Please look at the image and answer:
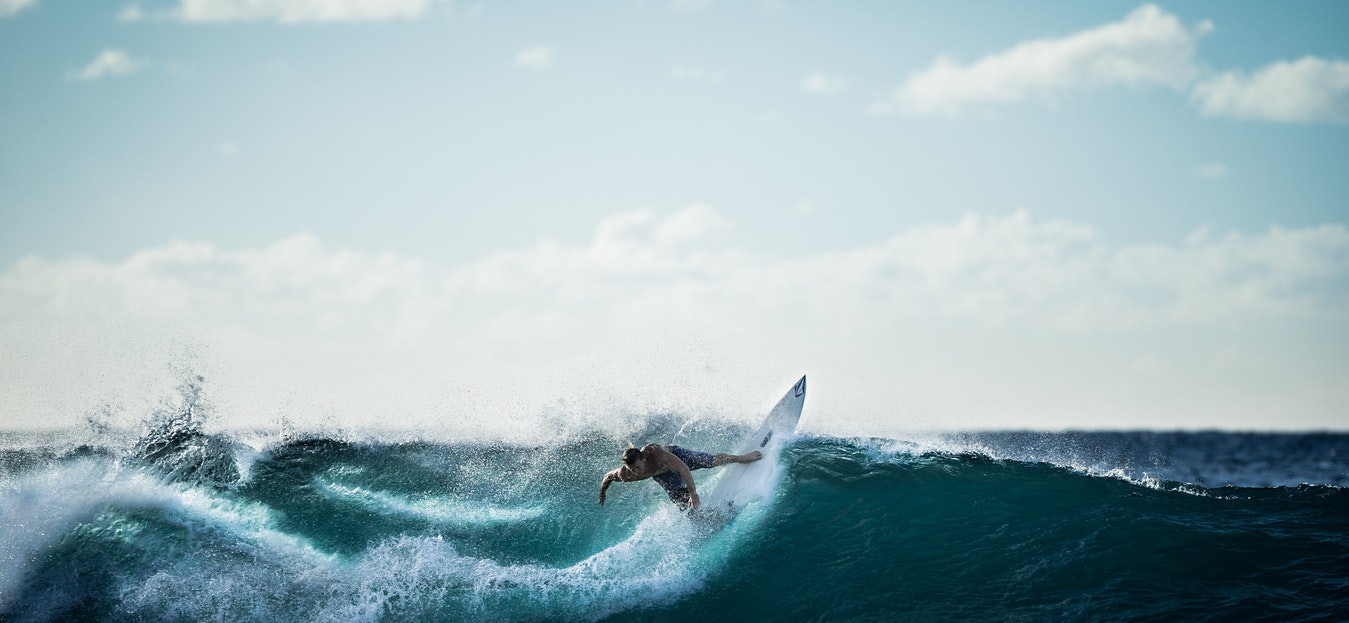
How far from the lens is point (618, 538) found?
27.4ft

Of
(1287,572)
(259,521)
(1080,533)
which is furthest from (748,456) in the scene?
(259,521)

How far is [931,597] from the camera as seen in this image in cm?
727

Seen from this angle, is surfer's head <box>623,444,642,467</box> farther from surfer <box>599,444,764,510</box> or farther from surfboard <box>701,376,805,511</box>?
surfboard <box>701,376,805,511</box>

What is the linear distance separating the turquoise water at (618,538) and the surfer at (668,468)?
0.42m

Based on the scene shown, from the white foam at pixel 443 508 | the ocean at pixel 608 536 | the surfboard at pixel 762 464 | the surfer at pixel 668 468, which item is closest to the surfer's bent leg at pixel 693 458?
the surfer at pixel 668 468

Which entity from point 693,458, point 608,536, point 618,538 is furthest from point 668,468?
point 608,536

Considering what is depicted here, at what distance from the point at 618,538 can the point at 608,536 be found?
0.50ft

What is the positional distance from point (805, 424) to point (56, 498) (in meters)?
10.1

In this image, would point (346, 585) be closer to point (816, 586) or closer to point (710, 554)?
point (710, 554)

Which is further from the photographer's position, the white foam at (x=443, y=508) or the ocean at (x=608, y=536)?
the white foam at (x=443, y=508)

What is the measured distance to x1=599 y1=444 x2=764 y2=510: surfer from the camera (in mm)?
7668

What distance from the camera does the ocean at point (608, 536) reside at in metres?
7.27

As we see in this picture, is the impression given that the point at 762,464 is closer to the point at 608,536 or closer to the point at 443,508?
the point at 608,536

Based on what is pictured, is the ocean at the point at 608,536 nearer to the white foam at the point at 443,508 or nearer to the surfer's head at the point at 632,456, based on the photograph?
the white foam at the point at 443,508
